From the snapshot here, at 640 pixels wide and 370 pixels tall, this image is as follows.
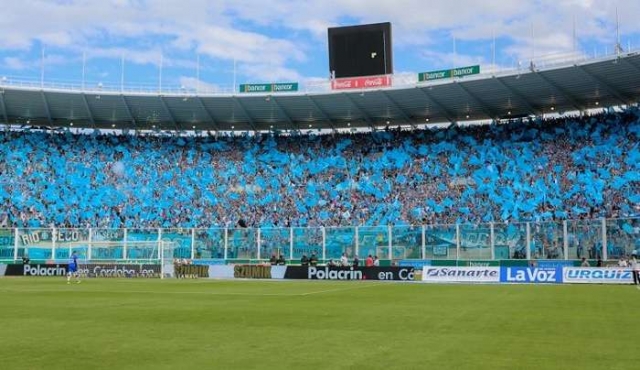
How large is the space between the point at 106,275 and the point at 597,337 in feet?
136

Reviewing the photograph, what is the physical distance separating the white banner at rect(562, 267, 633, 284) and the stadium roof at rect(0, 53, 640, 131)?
1665 cm

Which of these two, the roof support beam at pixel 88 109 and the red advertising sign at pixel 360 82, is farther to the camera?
the roof support beam at pixel 88 109

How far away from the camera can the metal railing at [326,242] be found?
45.6 meters

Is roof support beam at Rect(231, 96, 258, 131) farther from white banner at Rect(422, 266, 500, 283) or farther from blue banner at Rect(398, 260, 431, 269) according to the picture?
white banner at Rect(422, 266, 500, 283)

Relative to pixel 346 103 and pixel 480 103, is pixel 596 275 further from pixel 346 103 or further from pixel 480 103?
pixel 346 103

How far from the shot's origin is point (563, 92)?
2210 inches

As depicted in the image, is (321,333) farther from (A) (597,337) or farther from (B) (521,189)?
(B) (521,189)

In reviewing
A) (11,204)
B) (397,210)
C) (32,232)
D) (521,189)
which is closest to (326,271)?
(397,210)

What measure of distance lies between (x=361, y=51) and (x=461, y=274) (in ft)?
80.1

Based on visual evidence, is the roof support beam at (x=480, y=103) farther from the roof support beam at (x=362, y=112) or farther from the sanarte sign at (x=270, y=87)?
the sanarte sign at (x=270, y=87)

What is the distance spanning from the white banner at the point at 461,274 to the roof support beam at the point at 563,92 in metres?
17.7

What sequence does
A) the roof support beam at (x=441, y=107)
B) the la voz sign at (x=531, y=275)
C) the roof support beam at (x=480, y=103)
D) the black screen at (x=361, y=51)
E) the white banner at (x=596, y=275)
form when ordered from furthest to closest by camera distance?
the black screen at (x=361, y=51) < the roof support beam at (x=441, y=107) < the roof support beam at (x=480, y=103) < the la voz sign at (x=531, y=275) < the white banner at (x=596, y=275)

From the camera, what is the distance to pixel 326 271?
47062 millimetres

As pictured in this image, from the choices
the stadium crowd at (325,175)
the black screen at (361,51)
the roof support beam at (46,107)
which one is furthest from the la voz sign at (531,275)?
the roof support beam at (46,107)
